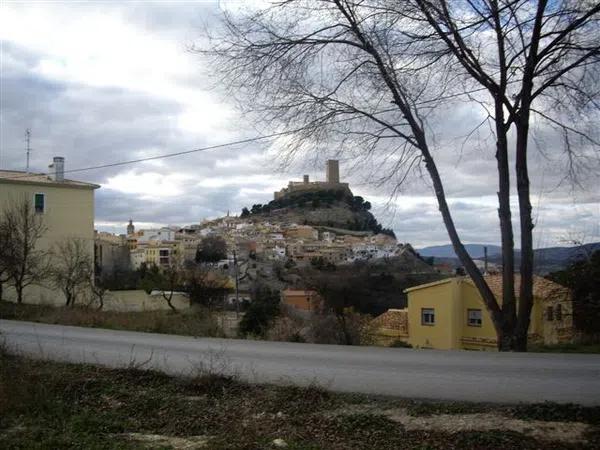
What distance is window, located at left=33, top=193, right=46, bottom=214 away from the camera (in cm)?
4156

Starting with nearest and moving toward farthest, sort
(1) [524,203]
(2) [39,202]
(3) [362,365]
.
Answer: (3) [362,365]
(1) [524,203]
(2) [39,202]

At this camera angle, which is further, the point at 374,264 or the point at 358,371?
the point at 374,264

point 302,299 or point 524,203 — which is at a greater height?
point 524,203

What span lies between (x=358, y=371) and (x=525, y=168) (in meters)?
7.75

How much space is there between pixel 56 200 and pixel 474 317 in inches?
1208

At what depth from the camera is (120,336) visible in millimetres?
15984

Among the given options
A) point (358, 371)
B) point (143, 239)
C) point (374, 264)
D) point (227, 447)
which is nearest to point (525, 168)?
point (358, 371)

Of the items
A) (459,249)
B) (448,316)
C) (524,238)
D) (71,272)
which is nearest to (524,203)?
(524,238)

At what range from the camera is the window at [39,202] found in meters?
41.6

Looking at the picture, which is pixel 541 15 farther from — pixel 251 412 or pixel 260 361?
pixel 251 412

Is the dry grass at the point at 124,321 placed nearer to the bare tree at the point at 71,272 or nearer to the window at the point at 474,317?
the bare tree at the point at 71,272

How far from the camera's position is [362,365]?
427 inches

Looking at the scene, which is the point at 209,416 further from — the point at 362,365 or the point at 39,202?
the point at 39,202

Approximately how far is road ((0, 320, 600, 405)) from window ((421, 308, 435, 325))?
33343mm
